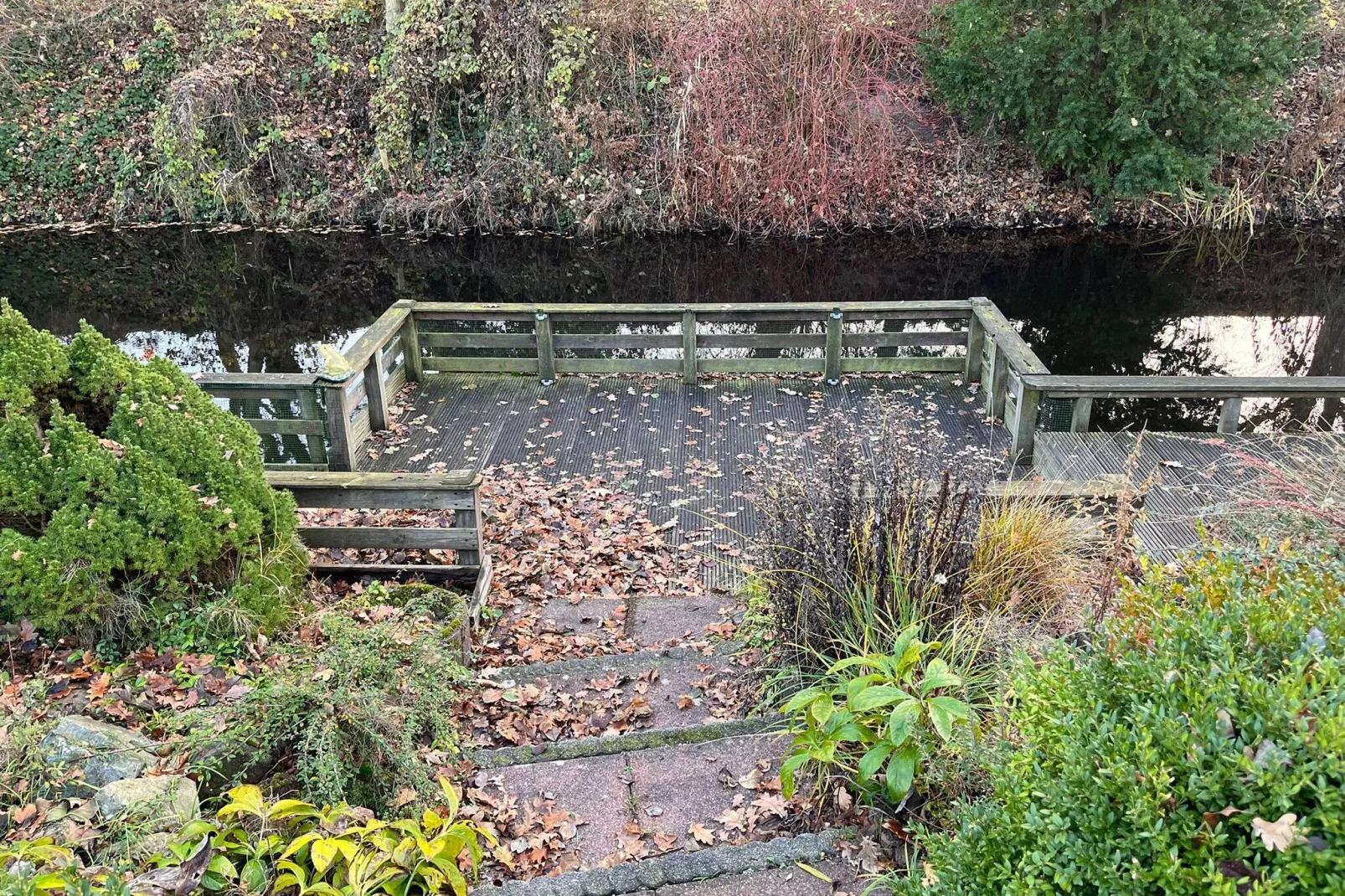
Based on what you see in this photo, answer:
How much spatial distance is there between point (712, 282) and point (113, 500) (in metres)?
11.7

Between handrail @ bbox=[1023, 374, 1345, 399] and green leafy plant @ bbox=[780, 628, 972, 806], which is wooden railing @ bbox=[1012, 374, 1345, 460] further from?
green leafy plant @ bbox=[780, 628, 972, 806]

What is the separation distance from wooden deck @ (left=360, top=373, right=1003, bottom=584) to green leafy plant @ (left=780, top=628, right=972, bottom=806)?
12.2 ft

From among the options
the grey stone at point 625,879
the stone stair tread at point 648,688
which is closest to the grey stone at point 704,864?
the grey stone at point 625,879

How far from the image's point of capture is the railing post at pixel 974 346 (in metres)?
9.11

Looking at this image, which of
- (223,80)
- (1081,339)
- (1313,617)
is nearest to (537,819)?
(1313,617)

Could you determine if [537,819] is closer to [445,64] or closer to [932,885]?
[932,885]

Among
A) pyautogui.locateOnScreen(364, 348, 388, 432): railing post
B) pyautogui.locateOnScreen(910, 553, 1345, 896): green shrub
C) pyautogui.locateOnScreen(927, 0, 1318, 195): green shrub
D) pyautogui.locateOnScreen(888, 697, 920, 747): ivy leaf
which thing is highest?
pyautogui.locateOnScreen(927, 0, 1318, 195): green shrub

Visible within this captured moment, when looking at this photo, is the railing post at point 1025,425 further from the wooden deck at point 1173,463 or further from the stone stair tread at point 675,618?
the stone stair tread at point 675,618

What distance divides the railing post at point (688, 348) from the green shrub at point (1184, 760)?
7.04m

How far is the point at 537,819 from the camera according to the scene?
3383 mm

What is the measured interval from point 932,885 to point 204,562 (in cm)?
345

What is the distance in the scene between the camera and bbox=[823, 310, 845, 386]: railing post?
30.1 feet

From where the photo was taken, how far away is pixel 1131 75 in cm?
1510

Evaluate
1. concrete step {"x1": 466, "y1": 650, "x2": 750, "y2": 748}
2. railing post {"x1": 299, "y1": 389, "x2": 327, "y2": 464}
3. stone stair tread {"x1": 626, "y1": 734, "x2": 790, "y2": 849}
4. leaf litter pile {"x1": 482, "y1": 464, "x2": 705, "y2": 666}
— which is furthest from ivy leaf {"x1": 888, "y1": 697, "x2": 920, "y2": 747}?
railing post {"x1": 299, "y1": 389, "x2": 327, "y2": 464}
